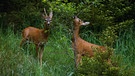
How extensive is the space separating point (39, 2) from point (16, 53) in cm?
529

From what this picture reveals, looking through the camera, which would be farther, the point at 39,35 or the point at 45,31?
the point at 39,35

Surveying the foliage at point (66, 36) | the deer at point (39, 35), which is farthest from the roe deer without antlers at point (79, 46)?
the deer at point (39, 35)

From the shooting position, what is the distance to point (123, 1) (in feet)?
42.0

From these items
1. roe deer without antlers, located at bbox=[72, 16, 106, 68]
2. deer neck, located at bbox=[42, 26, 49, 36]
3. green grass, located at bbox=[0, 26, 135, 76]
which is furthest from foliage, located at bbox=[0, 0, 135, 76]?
deer neck, located at bbox=[42, 26, 49, 36]

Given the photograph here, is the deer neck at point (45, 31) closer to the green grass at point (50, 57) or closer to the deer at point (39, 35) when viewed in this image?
the deer at point (39, 35)

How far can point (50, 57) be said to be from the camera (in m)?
10.8

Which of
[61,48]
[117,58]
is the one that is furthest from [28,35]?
[117,58]

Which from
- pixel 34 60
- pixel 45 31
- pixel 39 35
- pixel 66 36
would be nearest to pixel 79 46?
pixel 34 60

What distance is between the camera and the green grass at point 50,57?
8.58 meters

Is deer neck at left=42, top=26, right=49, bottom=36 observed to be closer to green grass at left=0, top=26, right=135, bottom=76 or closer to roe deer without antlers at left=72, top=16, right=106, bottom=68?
green grass at left=0, top=26, right=135, bottom=76

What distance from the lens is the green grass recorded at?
8578mm

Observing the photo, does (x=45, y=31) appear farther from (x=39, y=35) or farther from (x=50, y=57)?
(x=50, y=57)

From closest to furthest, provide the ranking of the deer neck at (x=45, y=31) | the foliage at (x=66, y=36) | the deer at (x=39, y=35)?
the foliage at (x=66, y=36) < the deer at (x=39, y=35) < the deer neck at (x=45, y=31)

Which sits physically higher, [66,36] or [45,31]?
[45,31]
